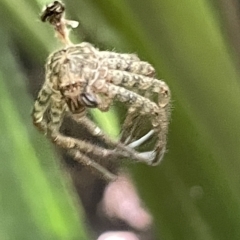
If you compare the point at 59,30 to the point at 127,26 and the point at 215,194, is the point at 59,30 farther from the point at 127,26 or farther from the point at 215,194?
the point at 215,194

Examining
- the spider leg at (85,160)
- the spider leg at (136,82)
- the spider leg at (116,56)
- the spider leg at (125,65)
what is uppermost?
the spider leg at (116,56)

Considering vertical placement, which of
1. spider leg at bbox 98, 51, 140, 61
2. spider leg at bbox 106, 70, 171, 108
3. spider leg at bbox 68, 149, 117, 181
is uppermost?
spider leg at bbox 98, 51, 140, 61

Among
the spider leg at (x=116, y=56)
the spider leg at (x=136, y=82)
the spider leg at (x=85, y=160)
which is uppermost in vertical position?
the spider leg at (x=116, y=56)

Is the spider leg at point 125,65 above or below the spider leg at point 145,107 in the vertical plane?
above

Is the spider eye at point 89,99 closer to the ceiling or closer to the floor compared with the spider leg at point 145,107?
closer to the ceiling

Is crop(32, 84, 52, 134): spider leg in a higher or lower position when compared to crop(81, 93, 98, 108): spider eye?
higher

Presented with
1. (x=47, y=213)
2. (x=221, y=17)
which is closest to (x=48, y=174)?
(x=47, y=213)
